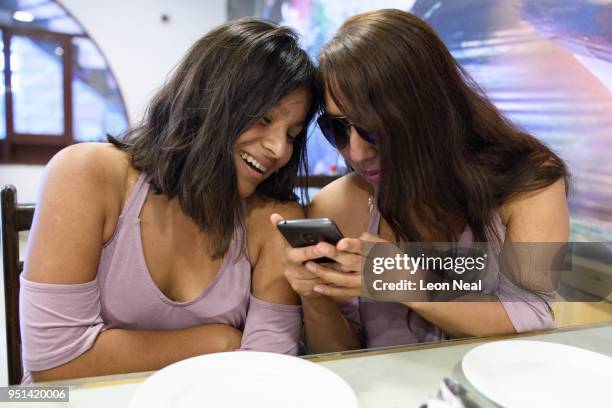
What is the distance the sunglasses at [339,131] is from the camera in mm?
1023

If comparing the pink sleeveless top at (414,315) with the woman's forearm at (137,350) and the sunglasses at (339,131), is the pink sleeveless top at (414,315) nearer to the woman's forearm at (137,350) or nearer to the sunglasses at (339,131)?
the sunglasses at (339,131)

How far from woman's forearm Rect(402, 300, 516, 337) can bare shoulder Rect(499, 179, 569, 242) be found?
0.21m

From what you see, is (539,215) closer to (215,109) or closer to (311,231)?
(311,231)

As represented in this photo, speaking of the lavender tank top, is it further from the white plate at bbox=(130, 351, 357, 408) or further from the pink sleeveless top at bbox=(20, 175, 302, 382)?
the white plate at bbox=(130, 351, 357, 408)

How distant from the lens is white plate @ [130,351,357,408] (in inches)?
23.4

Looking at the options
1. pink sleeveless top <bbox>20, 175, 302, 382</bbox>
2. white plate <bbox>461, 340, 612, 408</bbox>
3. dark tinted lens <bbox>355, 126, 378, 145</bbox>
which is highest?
dark tinted lens <bbox>355, 126, 378, 145</bbox>

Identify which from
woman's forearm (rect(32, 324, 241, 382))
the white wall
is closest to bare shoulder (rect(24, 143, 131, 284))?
woman's forearm (rect(32, 324, 241, 382))

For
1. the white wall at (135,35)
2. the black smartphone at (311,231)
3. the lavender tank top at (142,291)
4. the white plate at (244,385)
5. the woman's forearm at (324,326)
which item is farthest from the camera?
the white wall at (135,35)

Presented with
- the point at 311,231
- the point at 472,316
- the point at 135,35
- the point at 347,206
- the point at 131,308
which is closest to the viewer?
the point at 311,231

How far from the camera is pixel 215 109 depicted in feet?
3.22

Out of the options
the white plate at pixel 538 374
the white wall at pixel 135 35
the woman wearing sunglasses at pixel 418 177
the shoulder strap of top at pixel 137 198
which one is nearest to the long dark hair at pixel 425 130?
the woman wearing sunglasses at pixel 418 177

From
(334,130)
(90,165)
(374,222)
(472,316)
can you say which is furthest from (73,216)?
(472,316)

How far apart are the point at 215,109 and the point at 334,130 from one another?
0.29 m

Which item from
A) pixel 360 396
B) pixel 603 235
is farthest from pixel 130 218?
pixel 603 235
